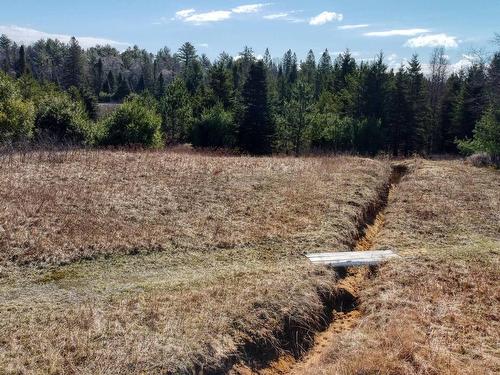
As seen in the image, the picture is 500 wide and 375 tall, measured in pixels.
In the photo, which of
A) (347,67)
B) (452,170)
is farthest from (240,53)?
(452,170)

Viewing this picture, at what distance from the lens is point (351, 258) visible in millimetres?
12117

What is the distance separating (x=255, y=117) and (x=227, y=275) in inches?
1217

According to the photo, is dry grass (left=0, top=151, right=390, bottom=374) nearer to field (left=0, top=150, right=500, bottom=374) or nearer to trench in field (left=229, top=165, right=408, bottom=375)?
field (left=0, top=150, right=500, bottom=374)

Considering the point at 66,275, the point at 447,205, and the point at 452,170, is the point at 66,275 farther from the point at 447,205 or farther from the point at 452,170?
the point at 452,170

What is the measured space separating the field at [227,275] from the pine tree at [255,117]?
69.2 ft

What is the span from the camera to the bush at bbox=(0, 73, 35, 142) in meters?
29.3

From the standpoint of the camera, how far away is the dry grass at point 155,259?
734 centimetres

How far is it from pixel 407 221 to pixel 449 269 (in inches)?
175

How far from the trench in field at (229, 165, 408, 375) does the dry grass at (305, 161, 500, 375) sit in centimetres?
40

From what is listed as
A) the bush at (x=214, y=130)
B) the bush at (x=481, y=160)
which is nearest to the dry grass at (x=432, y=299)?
the bush at (x=481, y=160)

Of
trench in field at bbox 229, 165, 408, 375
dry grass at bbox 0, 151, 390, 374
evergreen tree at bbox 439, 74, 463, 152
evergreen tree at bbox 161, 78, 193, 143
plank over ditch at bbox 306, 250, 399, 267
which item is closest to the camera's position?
dry grass at bbox 0, 151, 390, 374

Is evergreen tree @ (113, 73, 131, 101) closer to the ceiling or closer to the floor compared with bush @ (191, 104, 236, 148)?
closer to the ceiling

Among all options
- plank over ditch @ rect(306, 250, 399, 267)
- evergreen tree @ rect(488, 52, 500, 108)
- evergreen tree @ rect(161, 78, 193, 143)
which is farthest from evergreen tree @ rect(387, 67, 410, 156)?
plank over ditch @ rect(306, 250, 399, 267)

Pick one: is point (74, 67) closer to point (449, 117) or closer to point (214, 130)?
point (214, 130)
